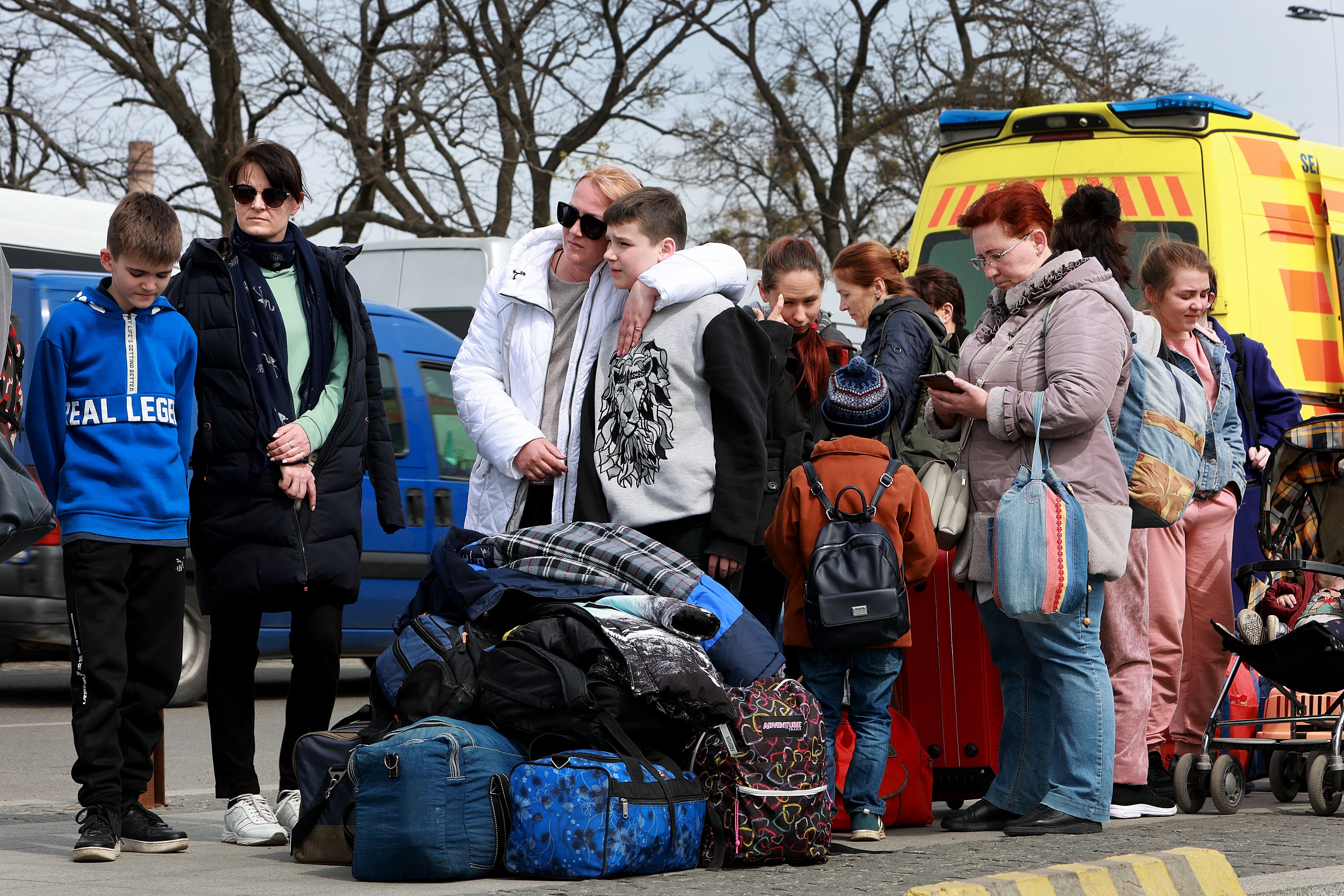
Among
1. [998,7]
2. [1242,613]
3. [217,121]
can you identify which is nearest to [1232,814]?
[1242,613]

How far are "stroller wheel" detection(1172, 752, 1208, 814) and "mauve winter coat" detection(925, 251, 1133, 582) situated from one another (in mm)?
1081

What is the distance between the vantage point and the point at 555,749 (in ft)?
14.4

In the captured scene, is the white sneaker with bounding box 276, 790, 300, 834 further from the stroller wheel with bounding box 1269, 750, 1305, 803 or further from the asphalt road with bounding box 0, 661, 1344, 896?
the stroller wheel with bounding box 1269, 750, 1305, 803

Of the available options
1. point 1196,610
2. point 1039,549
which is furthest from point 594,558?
point 1196,610

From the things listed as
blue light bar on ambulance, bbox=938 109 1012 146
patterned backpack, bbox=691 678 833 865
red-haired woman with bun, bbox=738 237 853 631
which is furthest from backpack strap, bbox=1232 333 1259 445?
patterned backpack, bbox=691 678 833 865

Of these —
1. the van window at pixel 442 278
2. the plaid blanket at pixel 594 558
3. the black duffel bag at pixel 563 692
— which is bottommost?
the black duffel bag at pixel 563 692

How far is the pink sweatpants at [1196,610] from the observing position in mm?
6105

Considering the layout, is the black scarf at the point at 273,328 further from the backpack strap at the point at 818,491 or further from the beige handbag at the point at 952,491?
the beige handbag at the point at 952,491

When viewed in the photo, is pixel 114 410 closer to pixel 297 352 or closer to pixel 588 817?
pixel 297 352

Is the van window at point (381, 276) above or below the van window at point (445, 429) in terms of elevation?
above

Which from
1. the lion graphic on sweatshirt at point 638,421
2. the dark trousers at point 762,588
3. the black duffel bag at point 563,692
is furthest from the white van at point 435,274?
the black duffel bag at point 563,692

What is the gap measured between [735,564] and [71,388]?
2001 millimetres

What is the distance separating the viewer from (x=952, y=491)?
5.30 meters

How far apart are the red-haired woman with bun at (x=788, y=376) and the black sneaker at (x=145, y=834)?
1.93m
